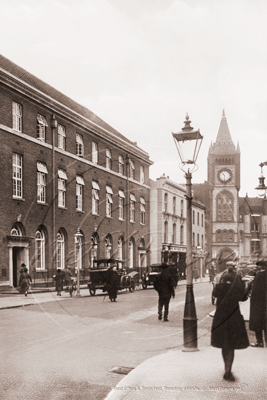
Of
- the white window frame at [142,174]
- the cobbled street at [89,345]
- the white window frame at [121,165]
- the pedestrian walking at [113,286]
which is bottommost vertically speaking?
the cobbled street at [89,345]

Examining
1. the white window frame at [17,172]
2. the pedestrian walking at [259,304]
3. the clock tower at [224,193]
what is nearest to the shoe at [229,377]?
the clock tower at [224,193]

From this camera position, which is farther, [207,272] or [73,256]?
[73,256]

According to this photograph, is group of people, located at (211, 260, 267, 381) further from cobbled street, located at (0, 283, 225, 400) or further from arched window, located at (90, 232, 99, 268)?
arched window, located at (90, 232, 99, 268)

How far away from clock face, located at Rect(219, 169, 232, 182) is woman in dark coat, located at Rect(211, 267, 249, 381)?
1.71 m

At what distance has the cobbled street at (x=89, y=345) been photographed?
7.43m

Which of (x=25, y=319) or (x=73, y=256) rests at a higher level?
(x=73, y=256)

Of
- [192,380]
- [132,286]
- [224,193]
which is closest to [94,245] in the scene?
[132,286]

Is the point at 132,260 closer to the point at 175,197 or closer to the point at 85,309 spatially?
the point at 175,197

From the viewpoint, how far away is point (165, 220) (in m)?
7.69

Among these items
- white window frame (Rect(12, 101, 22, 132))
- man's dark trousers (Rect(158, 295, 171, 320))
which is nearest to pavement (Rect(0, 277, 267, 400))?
man's dark trousers (Rect(158, 295, 171, 320))

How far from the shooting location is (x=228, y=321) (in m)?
6.94

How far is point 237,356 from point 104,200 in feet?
10.9

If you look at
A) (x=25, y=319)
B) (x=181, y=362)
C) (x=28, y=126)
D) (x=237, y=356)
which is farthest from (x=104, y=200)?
(x=28, y=126)

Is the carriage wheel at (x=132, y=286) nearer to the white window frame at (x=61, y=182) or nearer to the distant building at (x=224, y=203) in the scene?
the distant building at (x=224, y=203)
